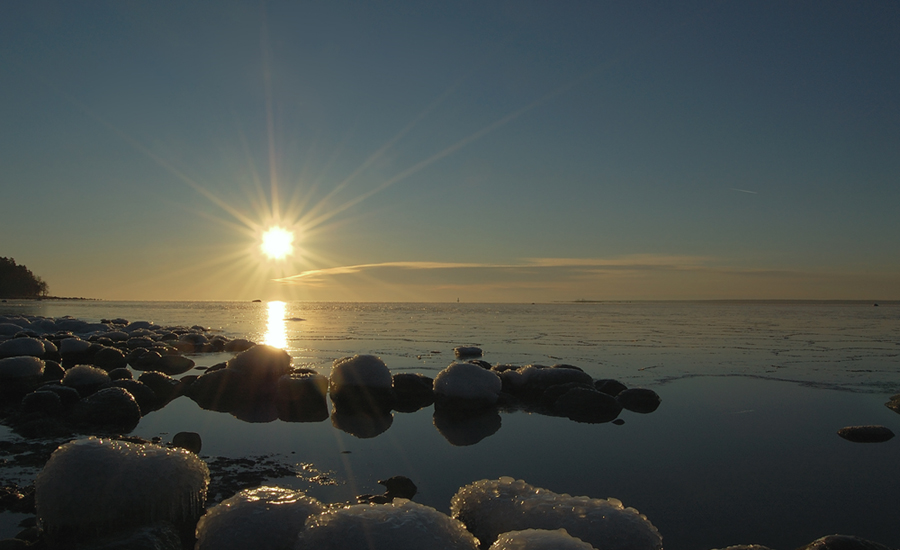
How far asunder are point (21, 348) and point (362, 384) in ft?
30.4

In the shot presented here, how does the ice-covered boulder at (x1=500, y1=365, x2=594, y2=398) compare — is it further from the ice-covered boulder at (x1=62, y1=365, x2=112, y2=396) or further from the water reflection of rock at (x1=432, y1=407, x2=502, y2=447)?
the ice-covered boulder at (x1=62, y1=365, x2=112, y2=396)

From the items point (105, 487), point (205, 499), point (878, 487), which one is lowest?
point (878, 487)

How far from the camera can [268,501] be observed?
390 cm

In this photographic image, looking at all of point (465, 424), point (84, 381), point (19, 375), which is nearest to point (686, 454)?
point (465, 424)

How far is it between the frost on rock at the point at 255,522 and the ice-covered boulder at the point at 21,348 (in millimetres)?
12296

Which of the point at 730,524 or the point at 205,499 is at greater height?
the point at 205,499

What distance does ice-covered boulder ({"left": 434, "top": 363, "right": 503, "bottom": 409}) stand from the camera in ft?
30.7

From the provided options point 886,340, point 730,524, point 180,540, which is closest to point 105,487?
point 180,540

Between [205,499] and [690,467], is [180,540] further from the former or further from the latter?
[690,467]

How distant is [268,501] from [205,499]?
1.11m

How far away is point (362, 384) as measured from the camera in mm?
9945

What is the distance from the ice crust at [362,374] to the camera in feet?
32.6

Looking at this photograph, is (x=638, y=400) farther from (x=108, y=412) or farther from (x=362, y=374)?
(x=108, y=412)

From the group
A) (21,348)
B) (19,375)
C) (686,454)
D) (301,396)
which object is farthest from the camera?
(21,348)
